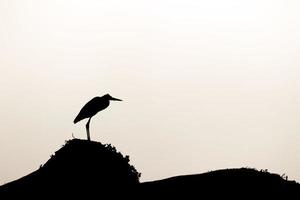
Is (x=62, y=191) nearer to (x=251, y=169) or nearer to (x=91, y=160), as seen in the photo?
(x=91, y=160)

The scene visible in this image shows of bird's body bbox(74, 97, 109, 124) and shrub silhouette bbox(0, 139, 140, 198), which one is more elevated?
bird's body bbox(74, 97, 109, 124)

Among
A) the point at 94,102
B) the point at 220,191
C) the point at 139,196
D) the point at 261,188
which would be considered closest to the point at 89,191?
the point at 139,196

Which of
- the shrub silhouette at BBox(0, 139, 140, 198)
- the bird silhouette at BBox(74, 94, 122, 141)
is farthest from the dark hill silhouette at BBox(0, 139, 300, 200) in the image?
the bird silhouette at BBox(74, 94, 122, 141)

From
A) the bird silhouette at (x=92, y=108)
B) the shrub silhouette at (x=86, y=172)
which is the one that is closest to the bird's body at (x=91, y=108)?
the bird silhouette at (x=92, y=108)

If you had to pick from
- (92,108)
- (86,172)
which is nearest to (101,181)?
(86,172)

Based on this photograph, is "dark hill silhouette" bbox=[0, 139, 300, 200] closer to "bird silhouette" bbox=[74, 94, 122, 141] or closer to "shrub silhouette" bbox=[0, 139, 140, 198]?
"shrub silhouette" bbox=[0, 139, 140, 198]

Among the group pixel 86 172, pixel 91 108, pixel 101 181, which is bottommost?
pixel 101 181

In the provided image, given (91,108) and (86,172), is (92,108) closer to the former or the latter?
(91,108)

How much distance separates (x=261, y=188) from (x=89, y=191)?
30.3 feet

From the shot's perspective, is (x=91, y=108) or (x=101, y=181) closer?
(x=101, y=181)

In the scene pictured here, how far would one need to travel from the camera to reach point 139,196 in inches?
999

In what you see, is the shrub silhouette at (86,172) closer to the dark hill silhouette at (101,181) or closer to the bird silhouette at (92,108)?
the dark hill silhouette at (101,181)

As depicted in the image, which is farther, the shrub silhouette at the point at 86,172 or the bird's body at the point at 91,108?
the bird's body at the point at 91,108

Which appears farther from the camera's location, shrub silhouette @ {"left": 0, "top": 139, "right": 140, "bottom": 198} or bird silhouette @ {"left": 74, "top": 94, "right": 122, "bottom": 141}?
bird silhouette @ {"left": 74, "top": 94, "right": 122, "bottom": 141}
